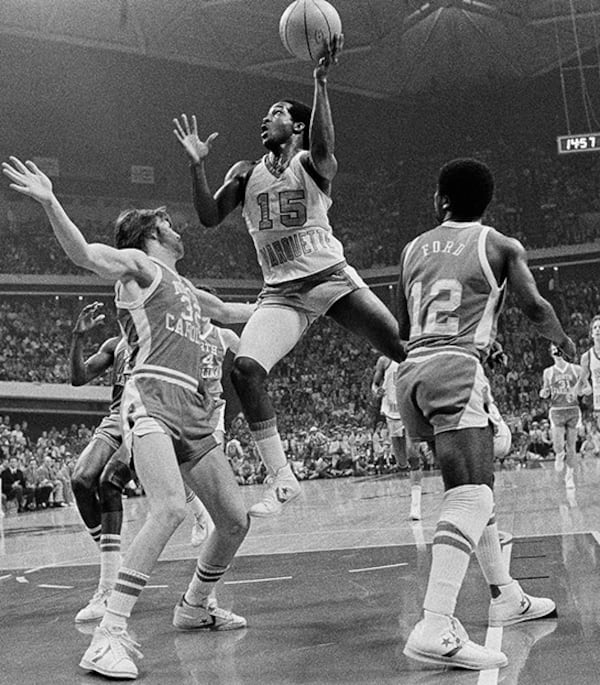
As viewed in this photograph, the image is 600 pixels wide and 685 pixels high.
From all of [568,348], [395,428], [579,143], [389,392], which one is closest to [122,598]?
[568,348]

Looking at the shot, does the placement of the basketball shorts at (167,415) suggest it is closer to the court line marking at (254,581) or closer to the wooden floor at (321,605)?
the wooden floor at (321,605)

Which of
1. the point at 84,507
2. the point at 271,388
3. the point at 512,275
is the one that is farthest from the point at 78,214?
the point at 512,275

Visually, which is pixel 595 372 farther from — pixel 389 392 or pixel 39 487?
pixel 39 487

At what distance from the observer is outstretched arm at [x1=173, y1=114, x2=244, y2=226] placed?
5.47 meters

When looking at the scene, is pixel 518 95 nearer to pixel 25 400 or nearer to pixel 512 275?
pixel 25 400

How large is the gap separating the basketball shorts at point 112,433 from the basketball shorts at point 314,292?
→ 1.47 m

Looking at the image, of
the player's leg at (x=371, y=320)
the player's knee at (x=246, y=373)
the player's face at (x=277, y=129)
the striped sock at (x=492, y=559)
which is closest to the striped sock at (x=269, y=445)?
the player's knee at (x=246, y=373)

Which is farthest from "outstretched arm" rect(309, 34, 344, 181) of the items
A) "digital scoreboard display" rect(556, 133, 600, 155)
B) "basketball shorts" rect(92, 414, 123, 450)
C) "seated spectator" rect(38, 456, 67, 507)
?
"digital scoreboard display" rect(556, 133, 600, 155)

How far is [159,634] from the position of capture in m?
4.97

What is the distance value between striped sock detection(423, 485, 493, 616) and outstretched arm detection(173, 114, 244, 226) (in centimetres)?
237

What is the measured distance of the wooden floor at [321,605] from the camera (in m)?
3.96

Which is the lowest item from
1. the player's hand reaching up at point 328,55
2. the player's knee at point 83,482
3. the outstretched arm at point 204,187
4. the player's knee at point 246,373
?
the player's knee at point 83,482

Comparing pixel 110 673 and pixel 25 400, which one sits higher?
pixel 25 400

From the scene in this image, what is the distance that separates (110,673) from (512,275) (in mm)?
2527
